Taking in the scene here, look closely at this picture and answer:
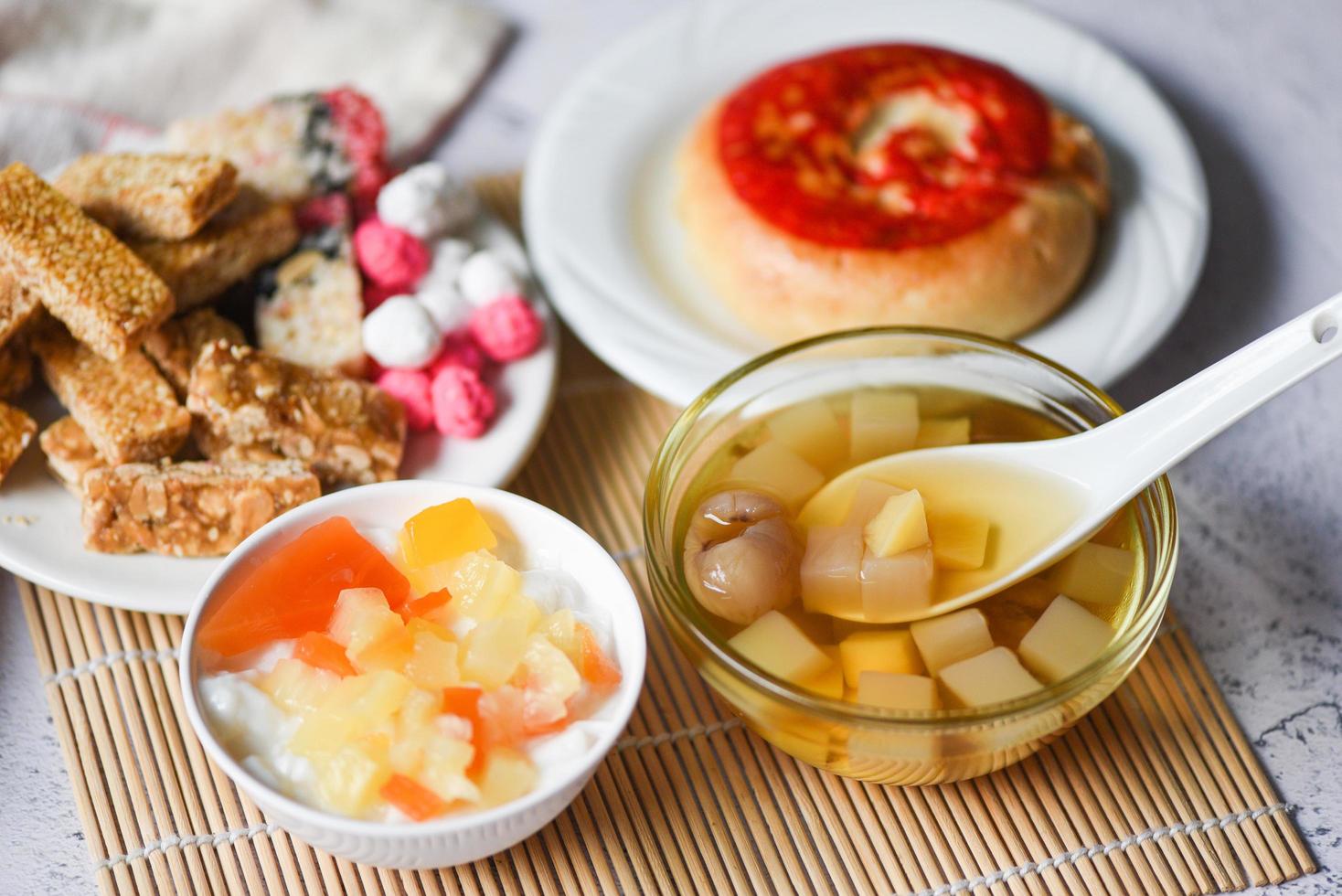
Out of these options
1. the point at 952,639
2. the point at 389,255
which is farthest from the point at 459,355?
the point at 952,639

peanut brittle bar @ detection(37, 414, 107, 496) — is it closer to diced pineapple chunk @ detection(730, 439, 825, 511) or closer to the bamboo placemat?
the bamboo placemat

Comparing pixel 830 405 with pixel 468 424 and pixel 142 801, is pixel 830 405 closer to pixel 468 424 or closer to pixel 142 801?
pixel 468 424

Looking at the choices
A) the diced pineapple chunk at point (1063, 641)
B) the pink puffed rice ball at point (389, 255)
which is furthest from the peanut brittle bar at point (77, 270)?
the diced pineapple chunk at point (1063, 641)

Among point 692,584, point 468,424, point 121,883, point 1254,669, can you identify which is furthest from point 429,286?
point 1254,669

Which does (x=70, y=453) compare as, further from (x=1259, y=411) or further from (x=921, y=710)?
(x=1259, y=411)

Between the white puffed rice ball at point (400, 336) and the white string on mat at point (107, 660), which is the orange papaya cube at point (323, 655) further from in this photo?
the white puffed rice ball at point (400, 336)
